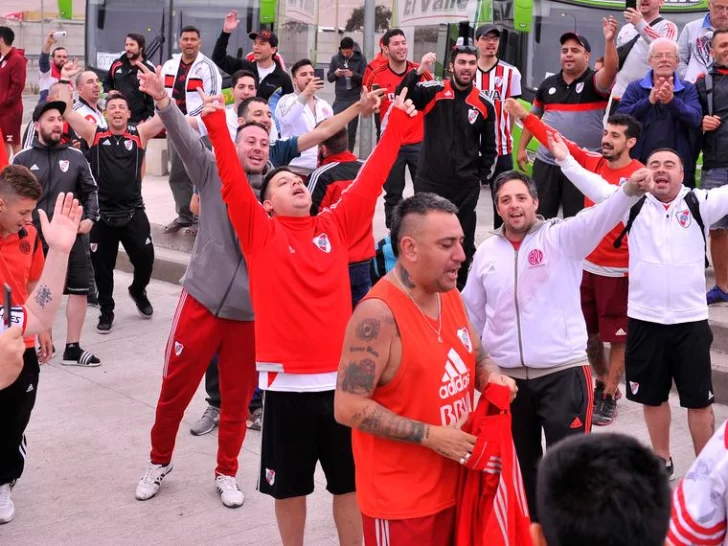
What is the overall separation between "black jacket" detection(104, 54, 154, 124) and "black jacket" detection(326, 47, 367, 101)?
111 inches

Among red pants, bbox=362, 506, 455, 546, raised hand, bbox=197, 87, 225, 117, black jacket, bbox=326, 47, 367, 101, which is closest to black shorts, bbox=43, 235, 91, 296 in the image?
raised hand, bbox=197, 87, 225, 117

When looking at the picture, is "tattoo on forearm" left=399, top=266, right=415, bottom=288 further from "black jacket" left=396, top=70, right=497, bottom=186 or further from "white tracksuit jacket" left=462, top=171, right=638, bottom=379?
"black jacket" left=396, top=70, right=497, bottom=186

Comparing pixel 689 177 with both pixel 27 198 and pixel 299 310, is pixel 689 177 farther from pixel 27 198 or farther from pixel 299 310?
pixel 27 198

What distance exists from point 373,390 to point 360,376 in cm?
8

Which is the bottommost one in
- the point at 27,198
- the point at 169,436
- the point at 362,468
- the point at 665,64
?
the point at 169,436

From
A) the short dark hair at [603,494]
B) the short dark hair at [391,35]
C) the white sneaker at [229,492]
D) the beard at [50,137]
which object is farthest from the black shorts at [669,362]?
the short dark hair at [391,35]

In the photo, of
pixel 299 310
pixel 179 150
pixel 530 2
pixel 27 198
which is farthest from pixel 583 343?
pixel 530 2

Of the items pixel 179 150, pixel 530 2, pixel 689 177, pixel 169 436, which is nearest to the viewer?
pixel 179 150

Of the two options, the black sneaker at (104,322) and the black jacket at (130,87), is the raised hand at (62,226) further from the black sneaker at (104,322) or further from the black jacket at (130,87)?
the black jacket at (130,87)

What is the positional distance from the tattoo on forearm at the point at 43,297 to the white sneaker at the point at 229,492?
5.85ft

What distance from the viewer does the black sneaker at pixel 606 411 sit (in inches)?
286

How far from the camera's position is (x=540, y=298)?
196 inches

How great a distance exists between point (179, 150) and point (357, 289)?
2109mm

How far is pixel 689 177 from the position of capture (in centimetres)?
845
